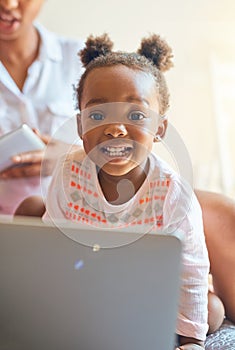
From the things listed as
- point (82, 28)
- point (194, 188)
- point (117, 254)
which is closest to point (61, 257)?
point (117, 254)

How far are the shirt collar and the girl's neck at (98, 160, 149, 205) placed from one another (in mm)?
295

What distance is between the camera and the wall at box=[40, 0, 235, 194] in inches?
42.1

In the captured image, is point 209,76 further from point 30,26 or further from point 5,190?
point 5,190

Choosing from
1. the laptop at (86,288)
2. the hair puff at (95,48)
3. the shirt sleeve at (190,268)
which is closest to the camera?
the laptop at (86,288)

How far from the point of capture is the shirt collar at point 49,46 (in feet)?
3.67

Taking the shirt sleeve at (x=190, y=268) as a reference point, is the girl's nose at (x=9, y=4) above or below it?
above

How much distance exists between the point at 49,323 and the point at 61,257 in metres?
0.10

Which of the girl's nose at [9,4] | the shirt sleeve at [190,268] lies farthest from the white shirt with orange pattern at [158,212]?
the girl's nose at [9,4]

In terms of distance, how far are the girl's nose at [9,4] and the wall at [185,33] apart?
6 centimetres

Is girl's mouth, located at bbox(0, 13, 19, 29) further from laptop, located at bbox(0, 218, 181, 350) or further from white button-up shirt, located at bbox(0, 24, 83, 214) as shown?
laptop, located at bbox(0, 218, 181, 350)

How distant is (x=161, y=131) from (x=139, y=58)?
15cm

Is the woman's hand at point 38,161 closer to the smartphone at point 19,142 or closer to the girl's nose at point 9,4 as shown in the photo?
the smartphone at point 19,142

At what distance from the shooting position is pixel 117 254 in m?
0.69

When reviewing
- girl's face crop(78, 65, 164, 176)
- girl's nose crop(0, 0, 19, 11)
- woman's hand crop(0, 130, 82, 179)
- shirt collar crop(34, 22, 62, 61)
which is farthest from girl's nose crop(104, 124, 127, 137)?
girl's nose crop(0, 0, 19, 11)
